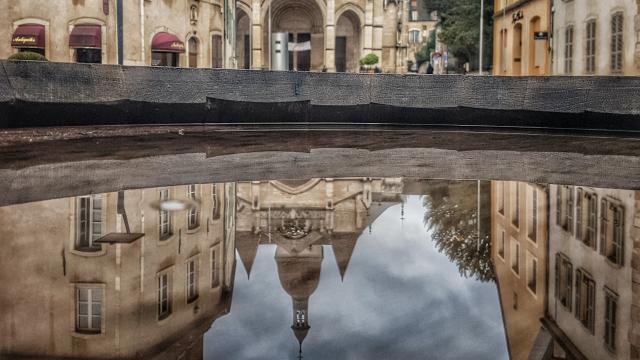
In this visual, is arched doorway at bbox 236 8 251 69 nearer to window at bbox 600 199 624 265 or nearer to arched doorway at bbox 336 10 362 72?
arched doorway at bbox 336 10 362 72

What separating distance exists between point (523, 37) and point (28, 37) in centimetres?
2002

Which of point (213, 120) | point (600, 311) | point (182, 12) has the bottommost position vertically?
point (600, 311)

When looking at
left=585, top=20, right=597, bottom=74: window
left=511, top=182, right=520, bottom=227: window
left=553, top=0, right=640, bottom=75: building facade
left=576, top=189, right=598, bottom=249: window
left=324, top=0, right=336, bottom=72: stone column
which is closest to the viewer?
left=576, top=189, right=598, bottom=249: window

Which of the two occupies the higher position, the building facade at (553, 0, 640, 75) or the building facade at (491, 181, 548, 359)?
the building facade at (553, 0, 640, 75)

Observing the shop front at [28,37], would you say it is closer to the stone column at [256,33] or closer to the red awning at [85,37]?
the red awning at [85,37]

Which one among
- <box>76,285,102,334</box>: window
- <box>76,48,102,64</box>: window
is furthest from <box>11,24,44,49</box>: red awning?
<box>76,285,102,334</box>: window

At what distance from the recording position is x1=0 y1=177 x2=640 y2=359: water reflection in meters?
3.22

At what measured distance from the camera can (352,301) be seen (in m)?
3.88

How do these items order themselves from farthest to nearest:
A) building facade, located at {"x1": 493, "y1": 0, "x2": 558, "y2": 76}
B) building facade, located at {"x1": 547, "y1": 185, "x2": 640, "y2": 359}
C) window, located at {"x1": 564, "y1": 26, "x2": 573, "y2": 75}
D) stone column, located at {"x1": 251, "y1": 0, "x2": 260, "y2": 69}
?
stone column, located at {"x1": 251, "y1": 0, "x2": 260, "y2": 69} → building facade, located at {"x1": 493, "y1": 0, "x2": 558, "y2": 76} → window, located at {"x1": 564, "y1": 26, "x2": 573, "y2": 75} → building facade, located at {"x1": 547, "y1": 185, "x2": 640, "y2": 359}

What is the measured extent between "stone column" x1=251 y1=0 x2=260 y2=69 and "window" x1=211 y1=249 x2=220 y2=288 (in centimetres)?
5094

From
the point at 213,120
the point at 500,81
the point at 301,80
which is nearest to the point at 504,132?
the point at 500,81

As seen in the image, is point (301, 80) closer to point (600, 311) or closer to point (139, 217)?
point (139, 217)

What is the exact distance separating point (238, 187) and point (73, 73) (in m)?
8.65

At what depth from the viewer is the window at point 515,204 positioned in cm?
623
